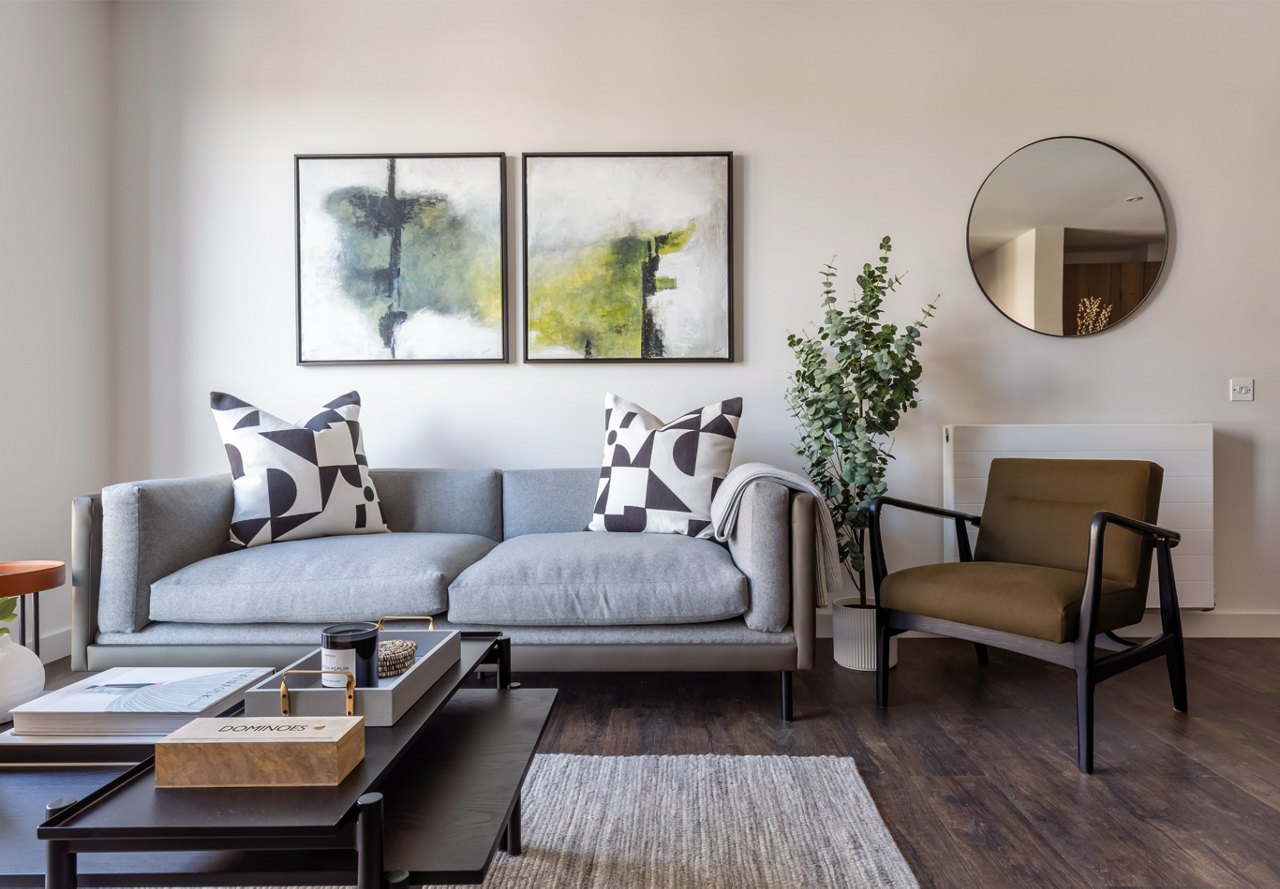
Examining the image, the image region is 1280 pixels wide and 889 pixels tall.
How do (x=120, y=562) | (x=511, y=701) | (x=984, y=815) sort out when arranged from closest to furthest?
(x=511, y=701) → (x=984, y=815) → (x=120, y=562)

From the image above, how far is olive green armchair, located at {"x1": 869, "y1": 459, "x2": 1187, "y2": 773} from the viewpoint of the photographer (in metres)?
1.95

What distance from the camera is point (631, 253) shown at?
319 centimetres

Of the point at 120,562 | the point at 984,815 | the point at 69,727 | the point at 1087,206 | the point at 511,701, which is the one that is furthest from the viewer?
the point at 1087,206

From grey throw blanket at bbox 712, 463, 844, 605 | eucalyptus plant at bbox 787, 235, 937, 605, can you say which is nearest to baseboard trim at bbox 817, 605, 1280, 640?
eucalyptus plant at bbox 787, 235, 937, 605

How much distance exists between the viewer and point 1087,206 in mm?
3162

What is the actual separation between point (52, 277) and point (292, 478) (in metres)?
1.41

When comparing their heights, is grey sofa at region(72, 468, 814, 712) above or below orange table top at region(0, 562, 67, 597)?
below

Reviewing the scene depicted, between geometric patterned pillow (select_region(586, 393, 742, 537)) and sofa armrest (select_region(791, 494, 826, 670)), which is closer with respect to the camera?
sofa armrest (select_region(791, 494, 826, 670))

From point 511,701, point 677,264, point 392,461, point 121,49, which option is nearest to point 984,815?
point 511,701

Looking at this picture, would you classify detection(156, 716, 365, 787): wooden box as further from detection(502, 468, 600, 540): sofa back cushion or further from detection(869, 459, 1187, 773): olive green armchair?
detection(502, 468, 600, 540): sofa back cushion

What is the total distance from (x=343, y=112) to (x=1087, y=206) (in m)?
3.20

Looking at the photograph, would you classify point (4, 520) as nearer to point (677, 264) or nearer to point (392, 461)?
point (392, 461)

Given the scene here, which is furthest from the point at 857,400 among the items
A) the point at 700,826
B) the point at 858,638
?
the point at 700,826

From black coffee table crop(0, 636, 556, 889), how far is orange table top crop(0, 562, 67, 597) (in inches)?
38.5
